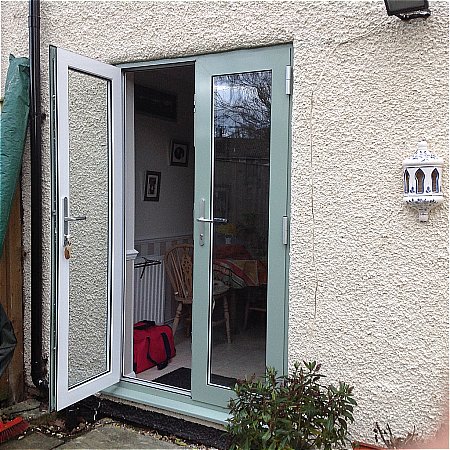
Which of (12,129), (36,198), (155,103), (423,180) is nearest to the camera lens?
(423,180)

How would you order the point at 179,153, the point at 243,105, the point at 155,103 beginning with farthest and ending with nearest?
the point at 179,153, the point at 155,103, the point at 243,105

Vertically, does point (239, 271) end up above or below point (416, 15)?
below

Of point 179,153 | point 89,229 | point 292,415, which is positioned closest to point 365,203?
point 292,415

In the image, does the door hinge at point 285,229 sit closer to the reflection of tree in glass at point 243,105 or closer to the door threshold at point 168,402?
the reflection of tree in glass at point 243,105

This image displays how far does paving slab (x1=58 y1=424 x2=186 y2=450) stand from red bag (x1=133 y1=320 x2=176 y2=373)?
0.63 m

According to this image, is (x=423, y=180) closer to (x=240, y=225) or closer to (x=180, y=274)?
(x=240, y=225)

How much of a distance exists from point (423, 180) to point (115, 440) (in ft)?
7.84

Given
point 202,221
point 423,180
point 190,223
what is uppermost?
point 423,180

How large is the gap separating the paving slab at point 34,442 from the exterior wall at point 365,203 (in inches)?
63.8

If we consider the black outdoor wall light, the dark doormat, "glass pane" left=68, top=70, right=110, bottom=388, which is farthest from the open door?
the black outdoor wall light

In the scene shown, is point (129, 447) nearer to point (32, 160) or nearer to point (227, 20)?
point (32, 160)

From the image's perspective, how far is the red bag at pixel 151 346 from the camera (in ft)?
13.6

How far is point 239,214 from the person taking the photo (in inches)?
128

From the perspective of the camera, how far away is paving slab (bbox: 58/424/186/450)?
3267 millimetres
